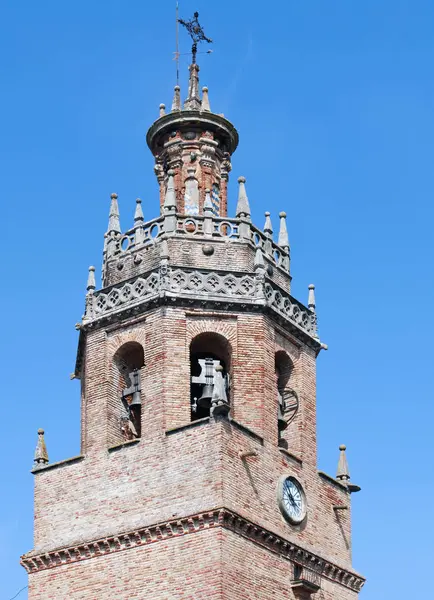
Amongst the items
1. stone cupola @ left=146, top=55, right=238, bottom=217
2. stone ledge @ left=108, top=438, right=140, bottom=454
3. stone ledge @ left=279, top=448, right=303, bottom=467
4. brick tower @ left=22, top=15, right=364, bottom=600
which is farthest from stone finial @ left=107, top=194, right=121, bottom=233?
stone ledge @ left=279, top=448, right=303, bottom=467

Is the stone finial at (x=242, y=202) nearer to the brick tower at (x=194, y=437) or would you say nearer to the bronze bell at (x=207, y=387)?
the brick tower at (x=194, y=437)

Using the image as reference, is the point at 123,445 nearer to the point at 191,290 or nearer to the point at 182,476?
the point at 182,476

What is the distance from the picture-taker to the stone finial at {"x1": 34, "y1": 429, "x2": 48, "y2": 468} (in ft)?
148

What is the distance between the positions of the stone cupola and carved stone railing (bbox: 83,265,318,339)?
3361 mm

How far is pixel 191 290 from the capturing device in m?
44.8

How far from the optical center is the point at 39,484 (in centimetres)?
4491

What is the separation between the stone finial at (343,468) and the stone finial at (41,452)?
7.32m

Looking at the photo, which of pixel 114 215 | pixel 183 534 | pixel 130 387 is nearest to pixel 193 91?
pixel 114 215

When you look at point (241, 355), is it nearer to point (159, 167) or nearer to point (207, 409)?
point (207, 409)

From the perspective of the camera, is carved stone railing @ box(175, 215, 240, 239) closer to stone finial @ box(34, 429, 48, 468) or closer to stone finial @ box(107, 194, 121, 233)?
stone finial @ box(107, 194, 121, 233)

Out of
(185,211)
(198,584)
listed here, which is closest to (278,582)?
(198,584)

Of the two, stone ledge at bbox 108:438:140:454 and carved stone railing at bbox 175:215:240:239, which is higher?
carved stone railing at bbox 175:215:240:239

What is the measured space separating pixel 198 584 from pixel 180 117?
44.2ft

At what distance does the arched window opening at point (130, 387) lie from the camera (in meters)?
44.8
